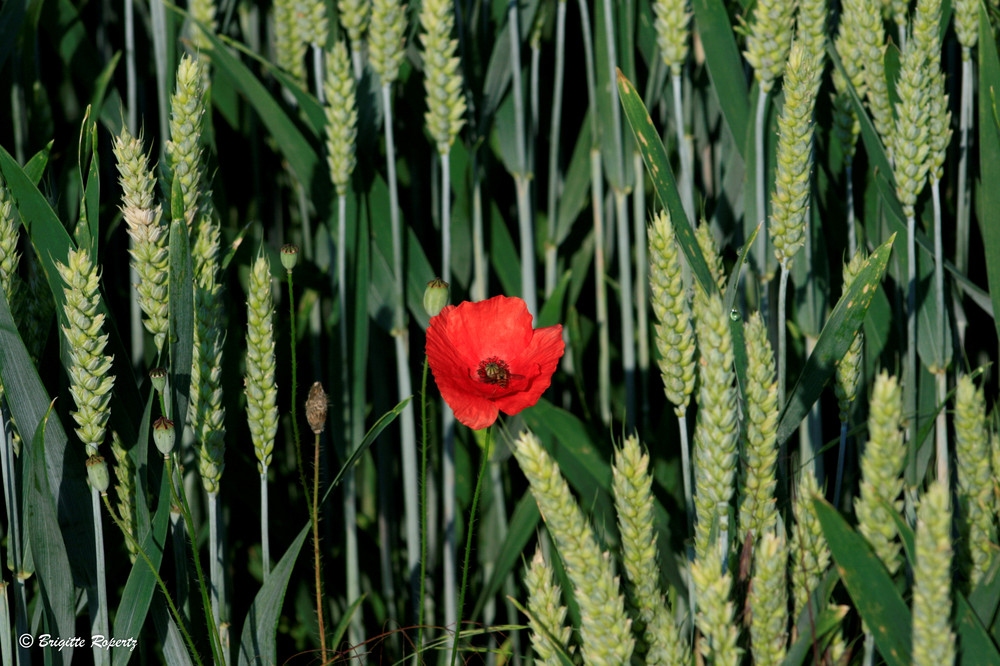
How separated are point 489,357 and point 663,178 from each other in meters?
0.22

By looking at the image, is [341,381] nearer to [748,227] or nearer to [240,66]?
[240,66]

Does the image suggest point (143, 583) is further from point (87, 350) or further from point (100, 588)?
point (87, 350)

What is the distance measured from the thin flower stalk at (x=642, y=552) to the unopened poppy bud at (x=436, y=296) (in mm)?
209

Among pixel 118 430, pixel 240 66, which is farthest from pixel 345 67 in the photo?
pixel 118 430

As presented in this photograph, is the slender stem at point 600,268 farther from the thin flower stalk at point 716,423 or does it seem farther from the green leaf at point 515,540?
the thin flower stalk at point 716,423

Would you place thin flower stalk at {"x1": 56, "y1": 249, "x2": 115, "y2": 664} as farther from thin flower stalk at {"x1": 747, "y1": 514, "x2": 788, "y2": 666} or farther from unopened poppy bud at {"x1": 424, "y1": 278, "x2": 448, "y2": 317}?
thin flower stalk at {"x1": 747, "y1": 514, "x2": 788, "y2": 666}

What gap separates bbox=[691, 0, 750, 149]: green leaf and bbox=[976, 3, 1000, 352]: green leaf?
0.21 m

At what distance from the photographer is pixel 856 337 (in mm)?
667

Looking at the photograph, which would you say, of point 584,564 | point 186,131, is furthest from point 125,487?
point 584,564

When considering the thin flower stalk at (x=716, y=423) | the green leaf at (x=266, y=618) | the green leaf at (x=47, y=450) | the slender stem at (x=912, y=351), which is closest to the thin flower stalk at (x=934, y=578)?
the thin flower stalk at (x=716, y=423)

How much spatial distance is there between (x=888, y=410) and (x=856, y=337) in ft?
0.62

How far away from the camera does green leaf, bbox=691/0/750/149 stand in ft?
2.93

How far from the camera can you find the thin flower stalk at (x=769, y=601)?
0.53 m

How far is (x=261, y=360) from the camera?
66cm
